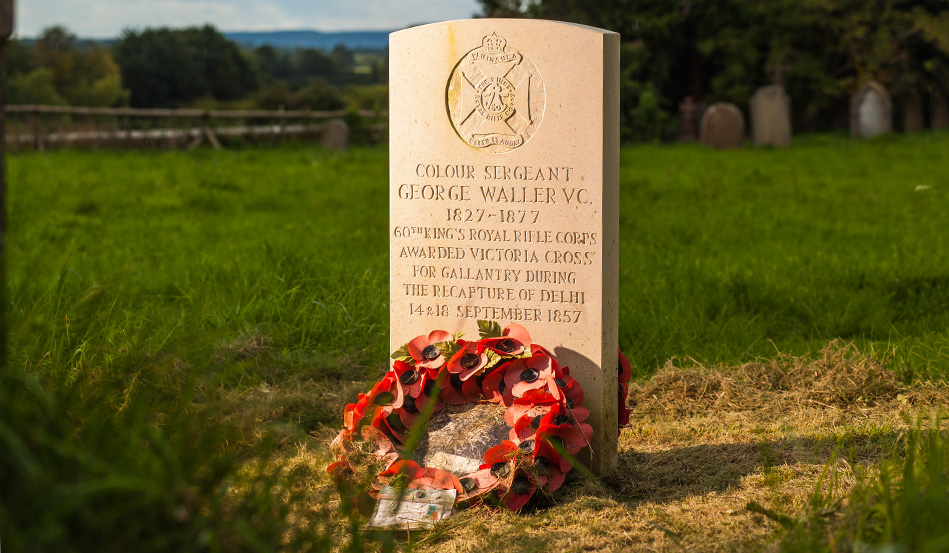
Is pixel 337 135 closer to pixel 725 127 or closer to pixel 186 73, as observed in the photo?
pixel 725 127

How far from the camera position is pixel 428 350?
3543 millimetres

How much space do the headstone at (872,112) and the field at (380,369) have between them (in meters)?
8.78

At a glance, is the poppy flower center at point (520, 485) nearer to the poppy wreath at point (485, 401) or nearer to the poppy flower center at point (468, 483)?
the poppy wreath at point (485, 401)

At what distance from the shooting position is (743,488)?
323 cm

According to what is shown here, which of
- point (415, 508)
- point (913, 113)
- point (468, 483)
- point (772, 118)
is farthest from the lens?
point (913, 113)

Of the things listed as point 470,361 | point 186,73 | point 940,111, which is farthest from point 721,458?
point 186,73

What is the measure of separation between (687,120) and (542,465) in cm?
1972

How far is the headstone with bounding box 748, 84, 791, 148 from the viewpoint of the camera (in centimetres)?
1652

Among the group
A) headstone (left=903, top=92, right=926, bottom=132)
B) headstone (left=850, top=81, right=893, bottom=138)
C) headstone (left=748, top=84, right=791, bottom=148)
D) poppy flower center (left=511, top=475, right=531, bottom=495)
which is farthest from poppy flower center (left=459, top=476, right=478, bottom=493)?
headstone (left=903, top=92, right=926, bottom=132)

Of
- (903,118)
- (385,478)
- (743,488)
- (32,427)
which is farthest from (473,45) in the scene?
(903,118)

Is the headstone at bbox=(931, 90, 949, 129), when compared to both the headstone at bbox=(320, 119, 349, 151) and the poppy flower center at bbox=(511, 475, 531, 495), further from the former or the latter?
the poppy flower center at bbox=(511, 475, 531, 495)

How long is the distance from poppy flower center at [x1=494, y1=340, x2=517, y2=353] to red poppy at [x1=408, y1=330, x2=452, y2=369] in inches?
9.1

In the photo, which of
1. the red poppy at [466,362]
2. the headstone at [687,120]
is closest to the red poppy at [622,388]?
the red poppy at [466,362]

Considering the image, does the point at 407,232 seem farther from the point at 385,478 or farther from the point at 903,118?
the point at 903,118
